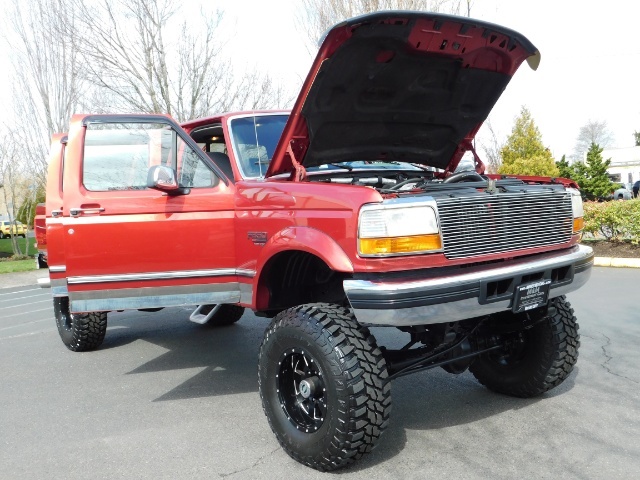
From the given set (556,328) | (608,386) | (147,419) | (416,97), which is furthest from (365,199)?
(608,386)

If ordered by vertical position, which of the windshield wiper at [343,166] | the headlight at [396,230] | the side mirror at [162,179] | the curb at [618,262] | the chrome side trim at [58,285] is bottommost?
the curb at [618,262]

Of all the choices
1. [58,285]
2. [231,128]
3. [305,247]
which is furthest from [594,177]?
[305,247]

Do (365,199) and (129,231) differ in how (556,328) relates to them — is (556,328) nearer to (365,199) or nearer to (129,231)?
(365,199)

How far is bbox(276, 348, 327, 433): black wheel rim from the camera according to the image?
3.23m

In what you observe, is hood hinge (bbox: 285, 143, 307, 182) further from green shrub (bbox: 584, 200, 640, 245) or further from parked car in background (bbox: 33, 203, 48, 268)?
green shrub (bbox: 584, 200, 640, 245)

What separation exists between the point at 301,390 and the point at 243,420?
2.91ft

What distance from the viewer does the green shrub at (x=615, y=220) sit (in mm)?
11461

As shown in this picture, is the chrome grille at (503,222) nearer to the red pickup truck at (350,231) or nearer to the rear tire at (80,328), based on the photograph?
the red pickup truck at (350,231)

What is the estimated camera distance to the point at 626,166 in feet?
187

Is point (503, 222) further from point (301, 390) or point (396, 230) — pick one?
point (301, 390)

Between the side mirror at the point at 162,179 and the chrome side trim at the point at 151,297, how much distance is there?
2.25 ft

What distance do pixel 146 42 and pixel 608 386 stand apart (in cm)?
1257

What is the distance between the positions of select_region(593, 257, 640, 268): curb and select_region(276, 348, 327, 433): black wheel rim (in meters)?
9.17

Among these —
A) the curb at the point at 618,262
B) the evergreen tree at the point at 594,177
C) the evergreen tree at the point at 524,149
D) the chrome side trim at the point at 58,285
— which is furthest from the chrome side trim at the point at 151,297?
the evergreen tree at the point at 594,177
